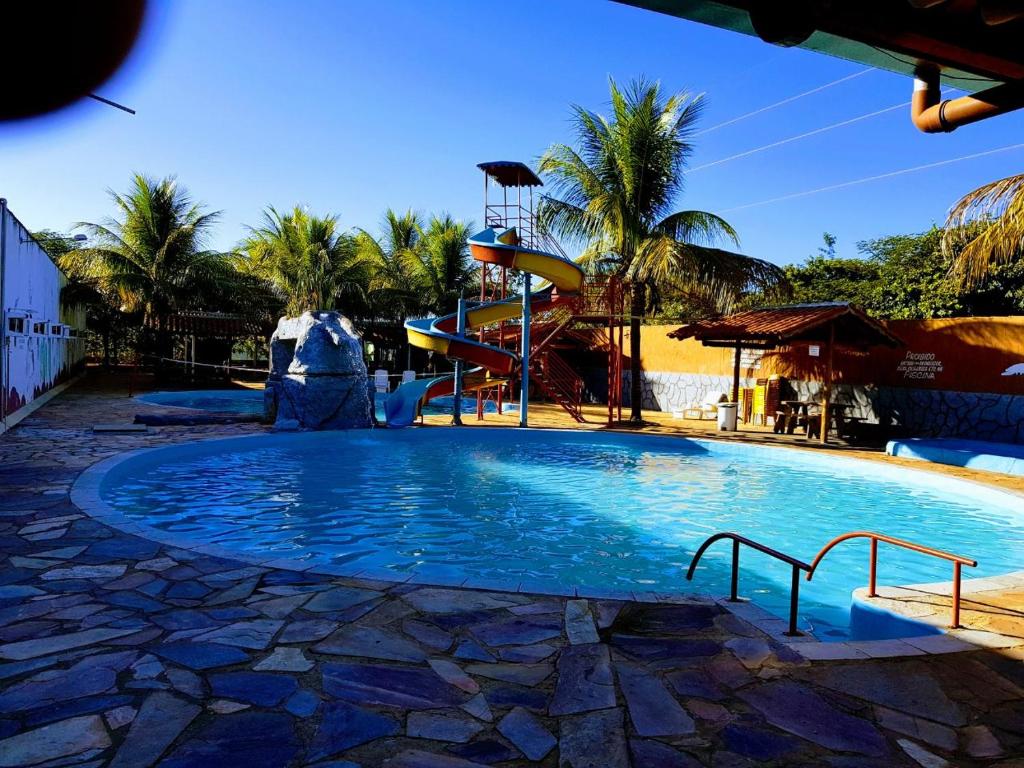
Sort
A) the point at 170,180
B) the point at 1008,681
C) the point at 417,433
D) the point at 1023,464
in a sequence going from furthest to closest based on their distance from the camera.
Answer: the point at 170,180 < the point at 417,433 < the point at 1023,464 < the point at 1008,681

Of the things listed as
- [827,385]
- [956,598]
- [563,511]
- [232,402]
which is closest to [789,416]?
[827,385]

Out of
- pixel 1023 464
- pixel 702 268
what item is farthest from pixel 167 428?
pixel 1023 464

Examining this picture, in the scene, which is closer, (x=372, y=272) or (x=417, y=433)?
(x=417, y=433)

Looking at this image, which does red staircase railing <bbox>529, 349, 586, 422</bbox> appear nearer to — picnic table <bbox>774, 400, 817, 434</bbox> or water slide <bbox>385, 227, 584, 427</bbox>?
water slide <bbox>385, 227, 584, 427</bbox>

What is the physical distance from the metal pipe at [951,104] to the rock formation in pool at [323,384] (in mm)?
11247

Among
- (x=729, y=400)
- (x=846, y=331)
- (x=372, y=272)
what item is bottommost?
(x=729, y=400)

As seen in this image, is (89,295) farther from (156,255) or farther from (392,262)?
(392,262)

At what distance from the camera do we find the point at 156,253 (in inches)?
971

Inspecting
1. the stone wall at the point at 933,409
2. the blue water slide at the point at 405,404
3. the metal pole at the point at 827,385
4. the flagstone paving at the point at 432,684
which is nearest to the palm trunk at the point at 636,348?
the stone wall at the point at 933,409

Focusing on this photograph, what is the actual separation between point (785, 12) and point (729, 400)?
15.7 metres

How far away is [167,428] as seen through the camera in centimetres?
1233

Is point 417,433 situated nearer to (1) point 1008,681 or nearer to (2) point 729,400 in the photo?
(2) point 729,400

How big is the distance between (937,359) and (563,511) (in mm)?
9182

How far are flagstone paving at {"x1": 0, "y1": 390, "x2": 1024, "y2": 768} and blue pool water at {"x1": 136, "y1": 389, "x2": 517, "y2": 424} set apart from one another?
13.7 meters
